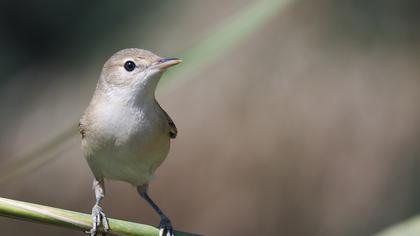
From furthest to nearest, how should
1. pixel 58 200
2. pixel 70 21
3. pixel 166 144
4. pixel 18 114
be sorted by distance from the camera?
pixel 70 21 < pixel 18 114 < pixel 58 200 < pixel 166 144

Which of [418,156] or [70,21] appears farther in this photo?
[70,21]

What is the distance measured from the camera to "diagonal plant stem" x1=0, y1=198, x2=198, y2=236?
2.29m

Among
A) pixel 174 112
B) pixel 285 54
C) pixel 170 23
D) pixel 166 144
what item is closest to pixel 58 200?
pixel 174 112

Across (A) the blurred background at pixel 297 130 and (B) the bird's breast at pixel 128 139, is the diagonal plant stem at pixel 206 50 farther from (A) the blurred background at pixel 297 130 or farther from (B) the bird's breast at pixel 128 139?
(A) the blurred background at pixel 297 130

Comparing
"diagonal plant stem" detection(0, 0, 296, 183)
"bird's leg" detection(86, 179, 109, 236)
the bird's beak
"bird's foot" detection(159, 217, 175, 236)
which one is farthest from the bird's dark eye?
"diagonal plant stem" detection(0, 0, 296, 183)

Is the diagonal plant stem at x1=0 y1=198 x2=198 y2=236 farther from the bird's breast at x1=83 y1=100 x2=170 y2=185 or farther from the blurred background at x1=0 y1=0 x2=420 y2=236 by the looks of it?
the blurred background at x1=0 y1=0 x2=420 y2=236

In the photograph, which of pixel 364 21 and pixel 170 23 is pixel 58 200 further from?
pixel 364 21

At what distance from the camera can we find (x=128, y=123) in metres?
3.51

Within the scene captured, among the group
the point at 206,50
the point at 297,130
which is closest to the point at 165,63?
the point at 206,50

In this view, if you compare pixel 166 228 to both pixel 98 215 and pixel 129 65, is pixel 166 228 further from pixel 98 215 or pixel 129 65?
pixel 129 65

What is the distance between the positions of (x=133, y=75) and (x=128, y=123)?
0.25m

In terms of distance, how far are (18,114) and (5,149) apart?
1.43 ft

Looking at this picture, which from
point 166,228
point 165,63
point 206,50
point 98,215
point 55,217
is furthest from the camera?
point 166,228

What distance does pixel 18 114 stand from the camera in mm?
8492
